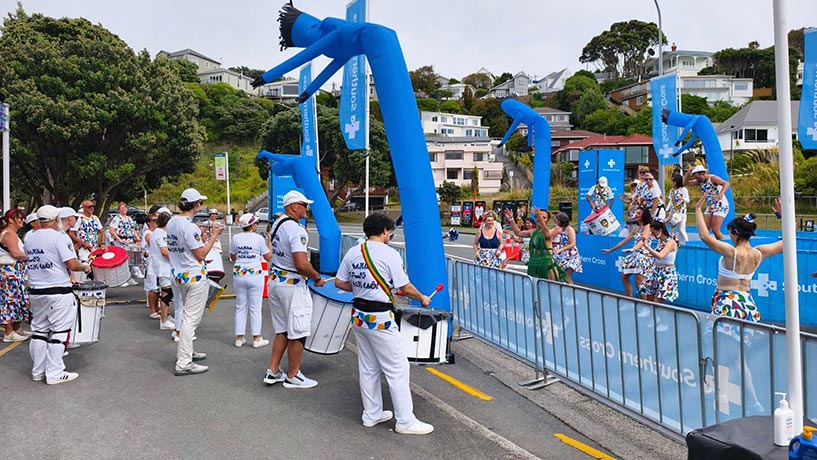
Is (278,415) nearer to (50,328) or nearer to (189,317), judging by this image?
(189,317)

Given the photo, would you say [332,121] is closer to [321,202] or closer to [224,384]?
[321,202]

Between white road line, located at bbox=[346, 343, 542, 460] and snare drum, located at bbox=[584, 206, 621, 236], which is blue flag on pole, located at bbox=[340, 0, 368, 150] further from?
white road line, located at bbox=[346, 343, 542, 460]

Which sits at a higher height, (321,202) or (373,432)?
(321,202)

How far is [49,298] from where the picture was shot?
21.1 ft

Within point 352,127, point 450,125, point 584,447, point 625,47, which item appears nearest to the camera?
point 584,447

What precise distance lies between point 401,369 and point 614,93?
324 feet

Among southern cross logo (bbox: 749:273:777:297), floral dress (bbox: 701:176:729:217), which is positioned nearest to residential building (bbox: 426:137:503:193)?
floral dress (bbox: 701:176:729:217)

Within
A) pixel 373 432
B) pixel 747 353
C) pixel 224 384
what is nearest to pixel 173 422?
pixel 224 384

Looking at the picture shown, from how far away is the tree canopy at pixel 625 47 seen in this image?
109 metres

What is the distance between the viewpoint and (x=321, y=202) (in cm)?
1169

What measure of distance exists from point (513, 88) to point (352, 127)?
11803cm

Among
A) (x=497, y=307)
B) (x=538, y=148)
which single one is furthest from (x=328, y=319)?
(x=538, y=148)

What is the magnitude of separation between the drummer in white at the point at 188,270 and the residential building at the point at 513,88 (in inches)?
4708

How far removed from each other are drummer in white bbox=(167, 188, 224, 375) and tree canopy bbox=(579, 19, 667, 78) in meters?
111
